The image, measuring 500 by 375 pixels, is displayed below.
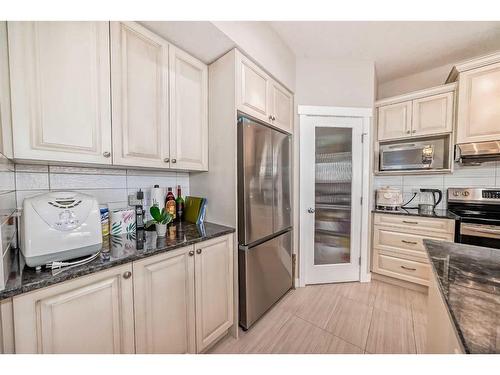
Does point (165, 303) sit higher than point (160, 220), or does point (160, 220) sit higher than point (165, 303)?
point (160, 220)

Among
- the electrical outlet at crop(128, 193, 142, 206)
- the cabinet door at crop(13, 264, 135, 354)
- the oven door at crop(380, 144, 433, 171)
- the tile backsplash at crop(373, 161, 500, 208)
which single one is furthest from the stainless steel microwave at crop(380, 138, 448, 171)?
the cabinet door at crop(13, 264, 135, 354)

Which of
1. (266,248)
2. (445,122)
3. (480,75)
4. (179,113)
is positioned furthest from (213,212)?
(480,75)

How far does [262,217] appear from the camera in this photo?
1.65m

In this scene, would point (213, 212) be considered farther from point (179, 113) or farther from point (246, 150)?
point (179, 113)

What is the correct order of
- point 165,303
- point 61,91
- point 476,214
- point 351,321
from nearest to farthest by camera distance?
point 61,91 < point 165,303 < point 351,321 < point 476,214

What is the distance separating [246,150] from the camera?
58.2 inches

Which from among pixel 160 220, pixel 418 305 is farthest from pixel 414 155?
pixel 160 220

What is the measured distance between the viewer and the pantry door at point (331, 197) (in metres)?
2.22

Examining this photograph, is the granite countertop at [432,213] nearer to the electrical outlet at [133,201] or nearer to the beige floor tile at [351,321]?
the beige floor tile at [351,321]

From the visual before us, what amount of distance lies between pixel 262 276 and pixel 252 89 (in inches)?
60.2

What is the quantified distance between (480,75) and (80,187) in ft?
11.6

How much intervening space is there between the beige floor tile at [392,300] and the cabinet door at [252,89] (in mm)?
2063

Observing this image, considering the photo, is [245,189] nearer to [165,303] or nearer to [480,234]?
[165,303]

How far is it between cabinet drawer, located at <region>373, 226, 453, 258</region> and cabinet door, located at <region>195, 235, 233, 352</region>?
6.20 ft
